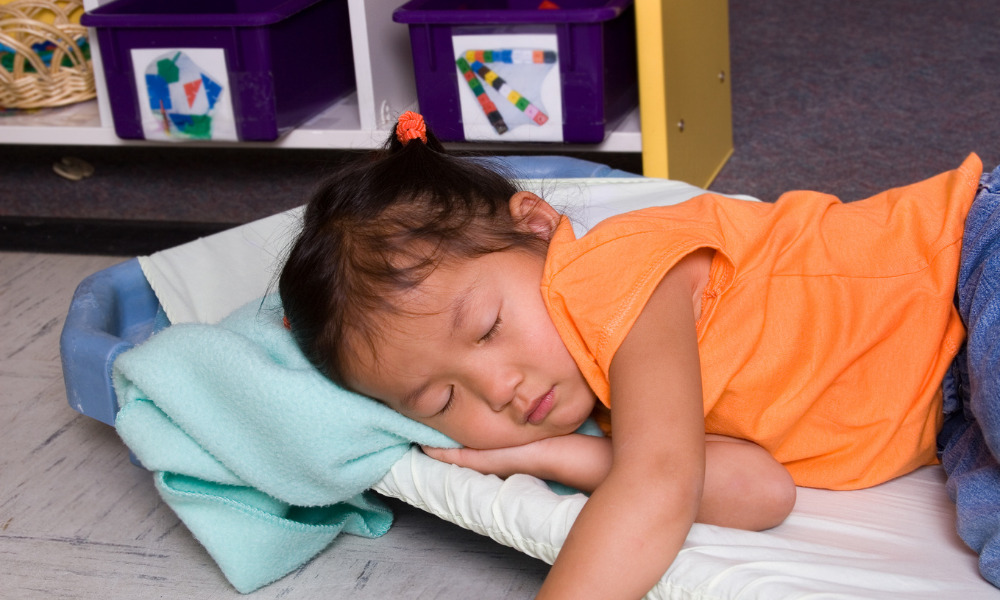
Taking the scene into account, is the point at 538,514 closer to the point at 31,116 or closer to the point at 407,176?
the point at 407,176

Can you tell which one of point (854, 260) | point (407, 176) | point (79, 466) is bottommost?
point (79, 466)

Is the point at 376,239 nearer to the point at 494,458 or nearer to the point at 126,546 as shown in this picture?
the point at 494,458

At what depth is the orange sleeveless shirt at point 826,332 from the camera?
812 millimetres

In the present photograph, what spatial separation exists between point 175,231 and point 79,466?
63 cm

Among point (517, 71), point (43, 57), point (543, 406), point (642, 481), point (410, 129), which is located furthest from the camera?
point (43, 57)

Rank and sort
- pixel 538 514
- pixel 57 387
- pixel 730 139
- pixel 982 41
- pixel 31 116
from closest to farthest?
pixel 538 514
pixel 57 387
pixel 31 116
pixel 730 139
pixel 982 41

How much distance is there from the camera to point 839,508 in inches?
32.9

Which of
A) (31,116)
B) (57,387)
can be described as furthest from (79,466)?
(31,116)

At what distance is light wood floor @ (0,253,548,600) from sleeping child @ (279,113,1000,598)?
13 centimetres

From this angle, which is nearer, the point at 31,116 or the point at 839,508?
the point at 839,508

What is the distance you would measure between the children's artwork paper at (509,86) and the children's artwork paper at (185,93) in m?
0.33

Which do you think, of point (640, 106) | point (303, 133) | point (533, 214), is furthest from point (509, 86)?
point (533, 214)

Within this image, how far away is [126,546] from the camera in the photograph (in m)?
0.98

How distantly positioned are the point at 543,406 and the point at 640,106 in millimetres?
677
